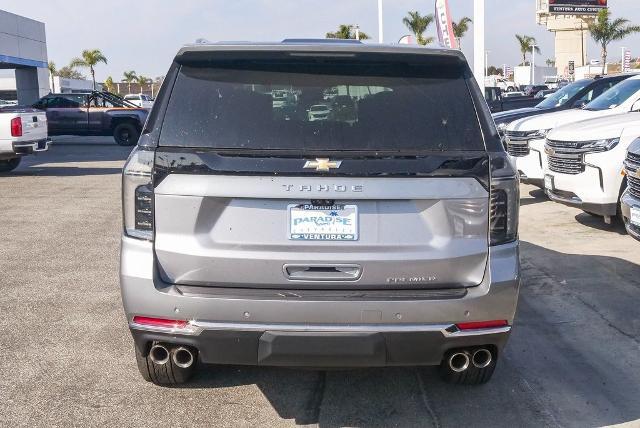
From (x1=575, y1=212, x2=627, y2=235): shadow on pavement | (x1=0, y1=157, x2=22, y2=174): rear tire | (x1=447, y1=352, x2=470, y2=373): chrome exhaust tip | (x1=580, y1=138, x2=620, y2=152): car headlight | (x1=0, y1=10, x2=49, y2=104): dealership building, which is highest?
(x1=0, y1=10, x2=49, y2=104): dealership building

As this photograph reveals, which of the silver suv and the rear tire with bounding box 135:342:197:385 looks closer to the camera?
the silver suv

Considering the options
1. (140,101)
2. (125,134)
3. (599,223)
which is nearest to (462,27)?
(140,101)

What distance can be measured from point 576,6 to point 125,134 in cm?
6402

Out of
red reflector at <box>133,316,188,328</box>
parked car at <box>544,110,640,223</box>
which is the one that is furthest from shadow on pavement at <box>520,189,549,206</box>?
red reflector at <box>133,316,188,328</box>

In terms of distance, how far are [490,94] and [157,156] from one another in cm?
1755

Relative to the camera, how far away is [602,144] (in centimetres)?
882

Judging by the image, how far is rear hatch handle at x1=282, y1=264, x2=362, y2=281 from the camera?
142 inches

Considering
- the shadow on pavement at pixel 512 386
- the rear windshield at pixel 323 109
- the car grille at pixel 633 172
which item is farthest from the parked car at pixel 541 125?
the rear windshield at pixel 323 109

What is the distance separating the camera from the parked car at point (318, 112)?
3787 millimetres

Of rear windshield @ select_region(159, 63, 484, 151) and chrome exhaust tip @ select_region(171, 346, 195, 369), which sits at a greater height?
rear windshield @ select_region(159, 63, 484, 151)

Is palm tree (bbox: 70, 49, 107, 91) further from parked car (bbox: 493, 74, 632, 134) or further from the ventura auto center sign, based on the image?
parked car (bbox: 493, 74, 632, 134)

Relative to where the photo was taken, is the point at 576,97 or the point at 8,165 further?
the point at 8,165

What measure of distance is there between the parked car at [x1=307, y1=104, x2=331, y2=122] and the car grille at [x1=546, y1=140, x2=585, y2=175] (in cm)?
604

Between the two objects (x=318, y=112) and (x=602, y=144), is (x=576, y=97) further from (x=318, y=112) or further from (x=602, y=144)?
(x=318, y=112)
